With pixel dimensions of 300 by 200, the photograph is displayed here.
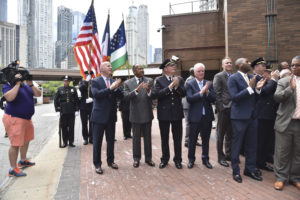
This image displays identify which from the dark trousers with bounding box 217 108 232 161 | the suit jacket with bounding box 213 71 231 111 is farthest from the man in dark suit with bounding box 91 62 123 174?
the dark trousers with bounding box 217 108 232 161

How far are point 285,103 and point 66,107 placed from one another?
17.9ft

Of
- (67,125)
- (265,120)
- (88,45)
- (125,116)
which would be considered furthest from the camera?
(125,116)

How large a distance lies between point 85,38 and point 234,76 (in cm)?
472

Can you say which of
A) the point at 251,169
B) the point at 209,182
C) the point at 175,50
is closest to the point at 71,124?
the point at 209,182

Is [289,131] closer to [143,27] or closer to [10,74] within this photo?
[10,74]

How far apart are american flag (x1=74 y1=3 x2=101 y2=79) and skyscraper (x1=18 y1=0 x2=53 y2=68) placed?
498ft

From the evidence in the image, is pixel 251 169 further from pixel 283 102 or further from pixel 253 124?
pixel 283 102

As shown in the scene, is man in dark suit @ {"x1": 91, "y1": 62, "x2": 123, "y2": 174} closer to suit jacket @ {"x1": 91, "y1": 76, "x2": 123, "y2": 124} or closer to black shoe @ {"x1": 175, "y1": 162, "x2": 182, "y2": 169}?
suit jacket @ {"x1": 91, "y1": 76, "x2": 123, "y2": 124}

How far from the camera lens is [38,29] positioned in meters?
161

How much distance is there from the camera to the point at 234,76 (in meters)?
3.85

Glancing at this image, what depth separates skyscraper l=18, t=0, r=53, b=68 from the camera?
480ft

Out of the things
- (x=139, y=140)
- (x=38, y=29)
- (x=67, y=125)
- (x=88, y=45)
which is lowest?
(x=139, y=140)

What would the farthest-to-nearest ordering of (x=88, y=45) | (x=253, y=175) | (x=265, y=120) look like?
→ (x=88, y=45), (x=265, y=120), (x=253, y=175)

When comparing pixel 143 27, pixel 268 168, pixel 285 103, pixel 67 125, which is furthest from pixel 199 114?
pixel 143 27
